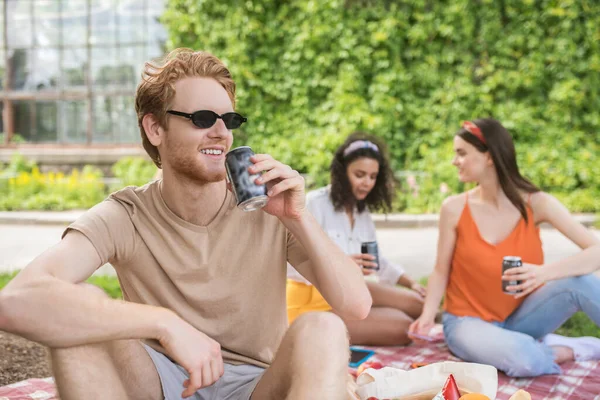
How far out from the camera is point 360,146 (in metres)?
4.24

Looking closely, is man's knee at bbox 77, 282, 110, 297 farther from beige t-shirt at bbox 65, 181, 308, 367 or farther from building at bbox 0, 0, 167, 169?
building at bbox 0, 0, 167, 169

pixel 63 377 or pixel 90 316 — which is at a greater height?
pixel 90 316

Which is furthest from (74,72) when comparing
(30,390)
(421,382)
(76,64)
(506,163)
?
(421,382)

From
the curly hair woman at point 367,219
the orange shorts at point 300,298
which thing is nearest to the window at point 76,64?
the curly hair woman at point 367,219

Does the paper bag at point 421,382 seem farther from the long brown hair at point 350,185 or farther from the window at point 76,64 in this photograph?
the window at point 76,64

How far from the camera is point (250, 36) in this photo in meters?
11.5

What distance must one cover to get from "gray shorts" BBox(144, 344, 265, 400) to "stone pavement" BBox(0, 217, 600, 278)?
467cm

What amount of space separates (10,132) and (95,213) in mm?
13212

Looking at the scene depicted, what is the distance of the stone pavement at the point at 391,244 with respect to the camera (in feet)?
23.7

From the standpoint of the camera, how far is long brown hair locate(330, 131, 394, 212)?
13.6ft

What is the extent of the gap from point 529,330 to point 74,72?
1245 centimetres

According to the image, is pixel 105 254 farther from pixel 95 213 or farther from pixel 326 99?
pixel 326 99

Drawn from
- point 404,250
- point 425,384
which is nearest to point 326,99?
point 404,250

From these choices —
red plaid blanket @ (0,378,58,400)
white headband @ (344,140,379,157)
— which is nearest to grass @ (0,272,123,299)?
red plaid blanket @ (0,378,58,400)
